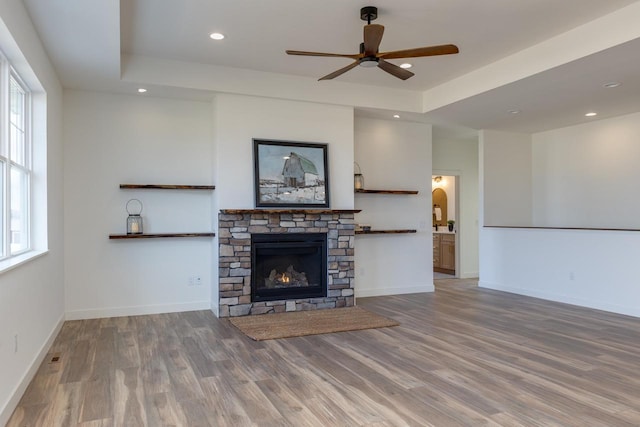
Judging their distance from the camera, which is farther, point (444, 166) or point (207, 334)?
point (444, 166)

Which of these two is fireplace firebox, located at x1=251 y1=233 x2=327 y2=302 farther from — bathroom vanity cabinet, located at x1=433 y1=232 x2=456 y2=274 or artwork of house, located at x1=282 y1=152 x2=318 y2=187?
bathroom vanity cabinet, located at x1=433 y1=232 x2=456 y2=274

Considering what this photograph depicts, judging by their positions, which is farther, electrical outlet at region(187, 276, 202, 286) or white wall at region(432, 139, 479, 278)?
white wall at region(432, 139, 479, 278)

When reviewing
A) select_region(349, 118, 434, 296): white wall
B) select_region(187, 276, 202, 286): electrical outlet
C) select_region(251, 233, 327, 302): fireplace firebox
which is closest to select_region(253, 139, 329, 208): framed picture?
select_region(251, 233, 327, 302): fireplace firebox

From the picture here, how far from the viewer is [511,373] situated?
11.2ft

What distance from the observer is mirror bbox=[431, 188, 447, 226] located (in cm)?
1025

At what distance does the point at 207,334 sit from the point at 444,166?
5.45 metres

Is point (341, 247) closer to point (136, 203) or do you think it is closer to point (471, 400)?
point (136, 203)

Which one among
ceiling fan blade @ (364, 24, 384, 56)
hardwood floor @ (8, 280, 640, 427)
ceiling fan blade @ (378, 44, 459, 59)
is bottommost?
hardwood floor @ (8, 280, 640, 427)

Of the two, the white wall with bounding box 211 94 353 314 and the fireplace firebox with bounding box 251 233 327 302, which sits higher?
the white wall with bounding box 211 94 353 314

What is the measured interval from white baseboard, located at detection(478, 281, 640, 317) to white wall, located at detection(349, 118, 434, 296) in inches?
41.6

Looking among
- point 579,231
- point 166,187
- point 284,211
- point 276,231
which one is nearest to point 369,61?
point 284,211

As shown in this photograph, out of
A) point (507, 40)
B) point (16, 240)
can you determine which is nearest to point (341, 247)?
point (507, 40)

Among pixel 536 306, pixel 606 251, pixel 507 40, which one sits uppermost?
pixel 507 40

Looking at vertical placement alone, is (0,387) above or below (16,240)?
below
